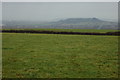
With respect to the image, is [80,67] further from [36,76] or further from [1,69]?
[1,69]

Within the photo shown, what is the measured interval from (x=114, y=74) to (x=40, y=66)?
554 cm

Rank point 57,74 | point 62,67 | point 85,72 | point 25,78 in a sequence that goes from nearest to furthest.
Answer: point 25,78
point 57,74
point 85,72
point 62,67

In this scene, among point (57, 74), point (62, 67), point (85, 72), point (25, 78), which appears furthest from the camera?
point (62, 67)

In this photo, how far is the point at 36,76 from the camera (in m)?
11.2

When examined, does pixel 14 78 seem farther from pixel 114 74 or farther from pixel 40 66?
pixel 114 74

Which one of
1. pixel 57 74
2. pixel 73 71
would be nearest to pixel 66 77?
pixel 57 74

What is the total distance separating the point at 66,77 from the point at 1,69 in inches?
194

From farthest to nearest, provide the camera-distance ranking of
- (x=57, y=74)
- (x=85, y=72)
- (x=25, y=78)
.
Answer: (x=85, y=72) < (x=57, y=74) < (x=25, y=78)

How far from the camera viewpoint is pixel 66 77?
11.1 metres

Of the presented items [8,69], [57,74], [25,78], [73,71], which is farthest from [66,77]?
[8,69]

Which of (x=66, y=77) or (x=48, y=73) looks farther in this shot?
(x=48, y=73)

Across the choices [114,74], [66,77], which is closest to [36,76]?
[66,77]

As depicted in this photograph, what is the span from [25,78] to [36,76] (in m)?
0.79

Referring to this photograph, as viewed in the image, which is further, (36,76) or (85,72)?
(85,72)
